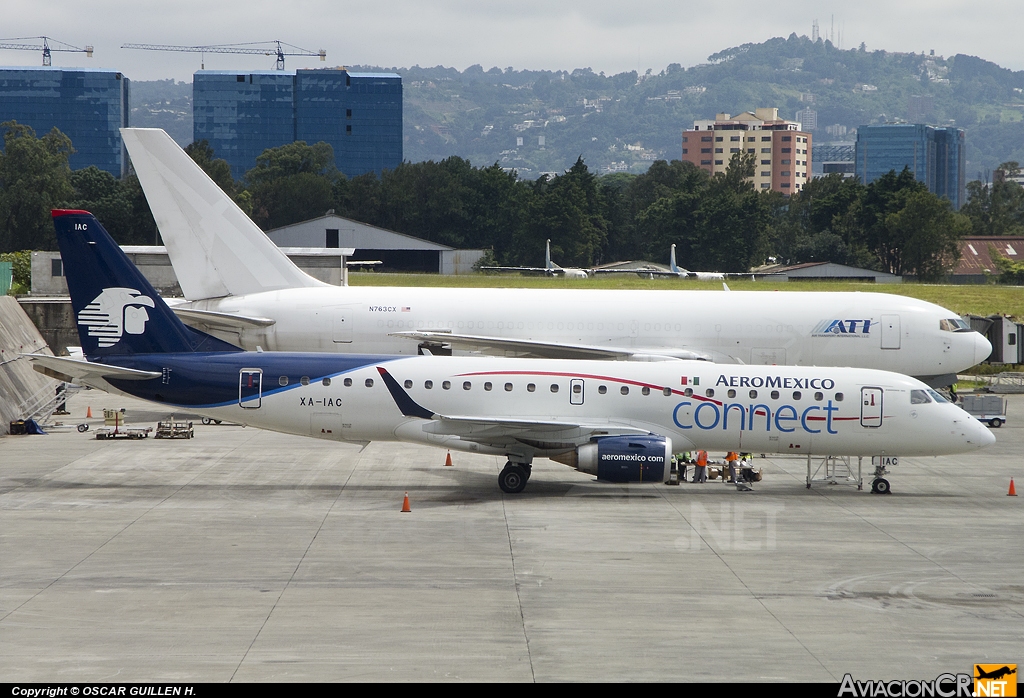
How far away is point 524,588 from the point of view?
1773 centimetres

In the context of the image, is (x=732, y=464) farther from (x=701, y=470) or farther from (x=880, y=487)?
(x=880, y=487)

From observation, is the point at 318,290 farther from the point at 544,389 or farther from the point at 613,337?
the point at 544,389

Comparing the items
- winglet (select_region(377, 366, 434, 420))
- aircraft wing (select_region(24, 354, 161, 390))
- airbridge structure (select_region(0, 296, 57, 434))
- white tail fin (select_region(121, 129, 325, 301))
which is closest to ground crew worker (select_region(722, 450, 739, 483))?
winglet (select_region(377, 366, 434, 420))

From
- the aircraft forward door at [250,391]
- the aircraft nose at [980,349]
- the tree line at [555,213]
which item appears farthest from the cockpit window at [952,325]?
the tree line at [555,213]

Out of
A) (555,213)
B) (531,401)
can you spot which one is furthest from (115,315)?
(555,213)

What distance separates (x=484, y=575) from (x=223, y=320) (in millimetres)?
19715

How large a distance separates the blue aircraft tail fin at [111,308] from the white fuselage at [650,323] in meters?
9.08

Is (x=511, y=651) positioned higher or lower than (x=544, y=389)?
lower

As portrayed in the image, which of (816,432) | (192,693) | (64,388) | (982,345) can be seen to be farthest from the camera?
(64,388)

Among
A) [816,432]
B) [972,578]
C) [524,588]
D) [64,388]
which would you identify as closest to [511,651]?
[524,588]

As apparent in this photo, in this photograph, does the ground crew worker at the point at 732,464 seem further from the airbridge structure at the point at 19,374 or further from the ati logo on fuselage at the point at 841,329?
the airbridge structure at the point at 19,374

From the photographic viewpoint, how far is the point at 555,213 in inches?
4611

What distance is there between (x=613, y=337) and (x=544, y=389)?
374 inches

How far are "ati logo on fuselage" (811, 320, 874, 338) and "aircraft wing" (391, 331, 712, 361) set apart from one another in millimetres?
3593
